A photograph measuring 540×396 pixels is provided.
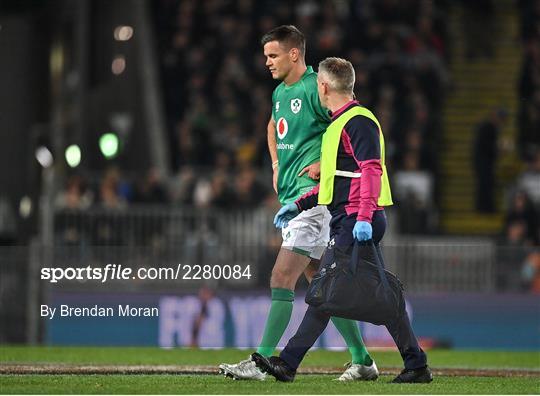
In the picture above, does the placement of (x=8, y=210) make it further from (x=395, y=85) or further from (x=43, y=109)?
(x=395, y=85)

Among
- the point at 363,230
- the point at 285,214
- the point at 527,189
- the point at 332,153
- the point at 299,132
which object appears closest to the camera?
the point at 363,230

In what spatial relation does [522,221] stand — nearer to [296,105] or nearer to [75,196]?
[75,196]

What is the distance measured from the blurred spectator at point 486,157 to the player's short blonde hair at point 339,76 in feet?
49.4

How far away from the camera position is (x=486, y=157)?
26.7 meters

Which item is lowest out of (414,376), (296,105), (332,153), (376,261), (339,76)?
(414,376)

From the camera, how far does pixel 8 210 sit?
21.3 m

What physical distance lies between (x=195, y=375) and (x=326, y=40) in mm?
16106

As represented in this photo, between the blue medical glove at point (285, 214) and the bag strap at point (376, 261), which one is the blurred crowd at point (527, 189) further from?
the bag strap at point (376, 261)

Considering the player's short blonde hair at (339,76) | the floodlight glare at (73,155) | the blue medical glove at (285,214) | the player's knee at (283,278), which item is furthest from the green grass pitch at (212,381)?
the floodlight glare at (73,155)

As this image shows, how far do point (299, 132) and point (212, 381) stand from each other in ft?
6.45

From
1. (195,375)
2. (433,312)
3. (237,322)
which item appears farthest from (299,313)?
(195,375)

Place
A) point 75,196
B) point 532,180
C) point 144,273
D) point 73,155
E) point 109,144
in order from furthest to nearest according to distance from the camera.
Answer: point 532,180
point 109,144
point 75,196
point 73,155
point 144,273

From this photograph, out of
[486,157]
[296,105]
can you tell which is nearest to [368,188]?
[296,105]

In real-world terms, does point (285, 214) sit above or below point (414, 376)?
above
